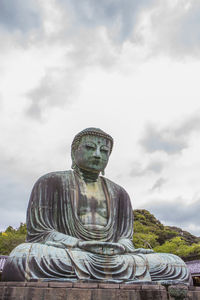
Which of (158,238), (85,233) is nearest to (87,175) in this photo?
(85,233)

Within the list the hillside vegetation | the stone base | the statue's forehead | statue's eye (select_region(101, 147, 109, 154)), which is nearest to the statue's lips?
statue's eye (select_region(101, 147, 109, 154))

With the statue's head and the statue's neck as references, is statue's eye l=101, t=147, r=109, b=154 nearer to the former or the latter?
the statue's head

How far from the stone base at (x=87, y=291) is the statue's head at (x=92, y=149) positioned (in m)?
3.09

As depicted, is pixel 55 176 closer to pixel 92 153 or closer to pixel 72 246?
pixel 92 153

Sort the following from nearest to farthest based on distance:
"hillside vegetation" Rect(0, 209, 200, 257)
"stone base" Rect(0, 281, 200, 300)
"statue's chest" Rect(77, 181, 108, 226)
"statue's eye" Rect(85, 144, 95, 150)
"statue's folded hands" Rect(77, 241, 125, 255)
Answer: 1. "stone base" Rect(0, 281, 200, 300)
2. "statue's folded hands" Rect(77, 241, 125, 255)
3. "statue's chest" Rect(77, 181, 108, 226)
4. "statue's eye" Rect(85, 144, 95, 150)
5. "hillside vegetation" Rect(0, 209, 200, 257)

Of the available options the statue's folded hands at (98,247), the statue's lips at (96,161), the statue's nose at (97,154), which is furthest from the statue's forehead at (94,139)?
the statue's folded hands at (98,247)

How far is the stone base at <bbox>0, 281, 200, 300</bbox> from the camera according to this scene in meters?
4.16

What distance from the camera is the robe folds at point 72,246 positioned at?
16.4ft

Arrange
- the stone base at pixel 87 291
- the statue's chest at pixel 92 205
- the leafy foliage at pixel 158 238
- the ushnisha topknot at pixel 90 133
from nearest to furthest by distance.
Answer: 1. the stone base at pixel 87 291
2. the statue's chest at pixel 92 205
3. the ushnisha topknot at pixel 90 133
4. the leafy foliage at pixel 158 238

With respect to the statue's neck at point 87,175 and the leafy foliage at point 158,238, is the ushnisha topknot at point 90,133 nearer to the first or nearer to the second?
the statue's neck at point 87,175

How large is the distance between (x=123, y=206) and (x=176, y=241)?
24.4 meters

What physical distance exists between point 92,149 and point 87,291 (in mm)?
3513

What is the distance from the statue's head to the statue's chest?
0.49 metres

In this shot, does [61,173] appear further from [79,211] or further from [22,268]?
[22,268]
